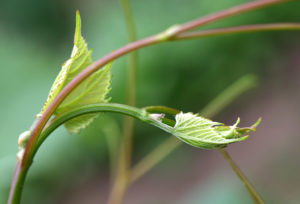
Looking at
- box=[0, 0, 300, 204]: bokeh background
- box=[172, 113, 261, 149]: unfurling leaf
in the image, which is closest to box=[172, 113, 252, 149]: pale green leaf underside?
box=[172, 113, 261, 149]: unfurling leaf

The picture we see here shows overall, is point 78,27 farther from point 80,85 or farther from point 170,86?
point 170,86

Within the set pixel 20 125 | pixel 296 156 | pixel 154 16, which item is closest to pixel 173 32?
pixel 20 125

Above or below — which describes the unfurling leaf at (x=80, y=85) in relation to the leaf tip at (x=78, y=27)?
below

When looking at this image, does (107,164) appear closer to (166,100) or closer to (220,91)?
(166,100)

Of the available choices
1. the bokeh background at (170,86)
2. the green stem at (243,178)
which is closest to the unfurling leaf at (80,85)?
the green stem at (243,178)

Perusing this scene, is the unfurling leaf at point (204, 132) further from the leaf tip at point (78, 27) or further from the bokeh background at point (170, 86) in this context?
the bokeh background at point (170, 86)

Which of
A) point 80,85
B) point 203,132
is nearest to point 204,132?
point 203,132
